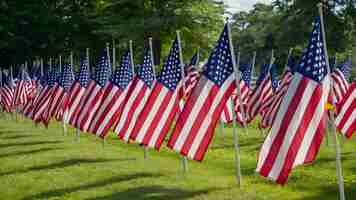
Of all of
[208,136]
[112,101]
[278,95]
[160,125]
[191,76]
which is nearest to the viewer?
[208,136]

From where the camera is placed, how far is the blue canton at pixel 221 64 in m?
12.6

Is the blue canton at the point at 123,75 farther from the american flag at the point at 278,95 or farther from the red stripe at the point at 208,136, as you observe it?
the red stripe at the point at 208,136

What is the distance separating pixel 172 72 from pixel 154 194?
3.60m

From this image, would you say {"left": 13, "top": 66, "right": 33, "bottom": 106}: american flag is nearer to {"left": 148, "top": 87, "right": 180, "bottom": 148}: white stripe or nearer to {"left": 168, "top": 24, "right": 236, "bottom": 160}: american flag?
{"left": 148, "top": 87, "right": 180, "bottom": 148}: white stripe

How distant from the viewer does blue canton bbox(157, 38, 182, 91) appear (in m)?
15.0

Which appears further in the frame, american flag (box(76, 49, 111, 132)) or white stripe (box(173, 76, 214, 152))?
american flag (box(76, 49, 111, 132))

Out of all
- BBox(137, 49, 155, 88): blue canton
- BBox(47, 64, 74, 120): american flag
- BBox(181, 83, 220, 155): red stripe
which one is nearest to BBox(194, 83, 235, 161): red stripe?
BBox(181, 83, 220, 155): red stripe

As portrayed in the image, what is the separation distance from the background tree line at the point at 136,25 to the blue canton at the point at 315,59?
32.0 m

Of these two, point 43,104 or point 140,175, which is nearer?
point 140,175

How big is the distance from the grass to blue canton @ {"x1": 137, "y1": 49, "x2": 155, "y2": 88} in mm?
2305

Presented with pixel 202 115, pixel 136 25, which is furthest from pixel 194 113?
pixel 136 25

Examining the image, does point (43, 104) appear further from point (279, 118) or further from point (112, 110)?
point (279, 118)

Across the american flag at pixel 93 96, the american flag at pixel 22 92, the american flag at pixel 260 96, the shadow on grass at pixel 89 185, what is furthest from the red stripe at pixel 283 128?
the american flag at pixel 22 92

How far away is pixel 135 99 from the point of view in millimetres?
16250
